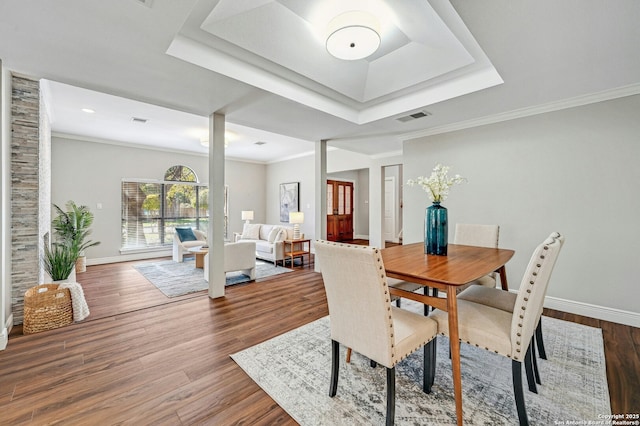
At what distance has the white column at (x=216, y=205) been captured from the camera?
3.48 meters

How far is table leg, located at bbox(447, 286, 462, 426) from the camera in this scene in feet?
4.67

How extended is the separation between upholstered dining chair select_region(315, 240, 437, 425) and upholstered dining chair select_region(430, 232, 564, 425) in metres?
0.21

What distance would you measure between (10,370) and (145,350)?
33.9 inches

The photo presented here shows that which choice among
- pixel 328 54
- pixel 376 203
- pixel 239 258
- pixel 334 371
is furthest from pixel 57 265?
pixel 376 203

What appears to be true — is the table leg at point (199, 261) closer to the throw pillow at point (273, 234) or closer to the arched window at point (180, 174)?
the throw pillow at point (273, 234)

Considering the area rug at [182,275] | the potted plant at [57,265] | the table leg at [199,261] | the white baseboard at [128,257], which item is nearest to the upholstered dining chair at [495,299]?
the area rug at [182,275]

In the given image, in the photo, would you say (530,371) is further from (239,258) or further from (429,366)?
(239,258)

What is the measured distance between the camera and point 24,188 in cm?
265

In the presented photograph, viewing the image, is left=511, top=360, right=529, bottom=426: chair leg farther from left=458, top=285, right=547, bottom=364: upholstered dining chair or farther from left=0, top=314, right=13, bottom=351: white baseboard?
left=0, top=314, right=13, bottom=351: white baseboard

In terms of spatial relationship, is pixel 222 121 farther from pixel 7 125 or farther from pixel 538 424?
pixel 538 424

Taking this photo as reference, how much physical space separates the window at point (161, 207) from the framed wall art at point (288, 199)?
2.09 m

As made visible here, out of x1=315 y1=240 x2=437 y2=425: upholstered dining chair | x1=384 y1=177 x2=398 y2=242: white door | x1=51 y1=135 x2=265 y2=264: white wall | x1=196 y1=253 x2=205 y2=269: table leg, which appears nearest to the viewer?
x1=315 y1=240 x2=437 y2=425: upholstered dining chair

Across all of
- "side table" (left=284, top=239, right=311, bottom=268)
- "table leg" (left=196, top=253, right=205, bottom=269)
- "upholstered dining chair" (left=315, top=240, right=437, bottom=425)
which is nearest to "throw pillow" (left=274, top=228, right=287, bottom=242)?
"side table" (left=284, top=239, right=311, bottom=268)

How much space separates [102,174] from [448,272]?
688 centimetres
